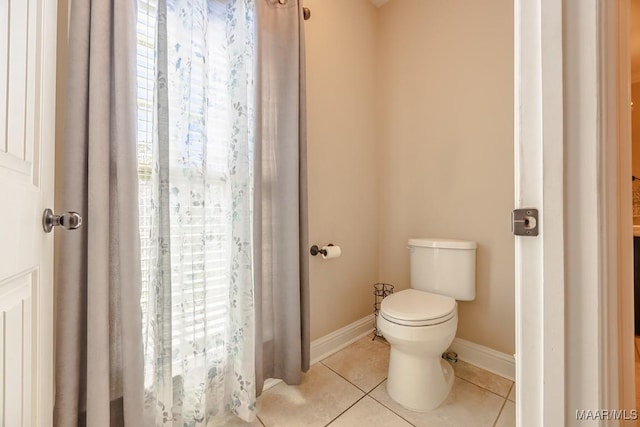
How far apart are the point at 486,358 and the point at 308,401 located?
3.65ft

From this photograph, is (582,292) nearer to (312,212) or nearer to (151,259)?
(151,259)

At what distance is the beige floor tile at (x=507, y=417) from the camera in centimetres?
118

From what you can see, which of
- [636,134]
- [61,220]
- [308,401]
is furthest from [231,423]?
[636,134]

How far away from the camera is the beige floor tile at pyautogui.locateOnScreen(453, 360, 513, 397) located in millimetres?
1431

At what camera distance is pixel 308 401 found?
1.33 m

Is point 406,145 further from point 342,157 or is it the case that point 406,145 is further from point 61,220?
point 61,220

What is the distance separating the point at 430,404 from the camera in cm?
128

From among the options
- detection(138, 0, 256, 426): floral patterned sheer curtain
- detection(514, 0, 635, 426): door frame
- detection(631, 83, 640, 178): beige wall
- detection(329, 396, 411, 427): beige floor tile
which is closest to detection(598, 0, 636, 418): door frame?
detection(514, 0, 635, 426): door frame

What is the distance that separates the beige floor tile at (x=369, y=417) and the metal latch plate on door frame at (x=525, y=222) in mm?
1107

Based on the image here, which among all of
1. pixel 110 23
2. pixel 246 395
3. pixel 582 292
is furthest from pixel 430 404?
pixel 110 23

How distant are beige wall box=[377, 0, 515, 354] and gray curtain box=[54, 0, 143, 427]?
1.69 meters

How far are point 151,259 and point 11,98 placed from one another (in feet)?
2.05

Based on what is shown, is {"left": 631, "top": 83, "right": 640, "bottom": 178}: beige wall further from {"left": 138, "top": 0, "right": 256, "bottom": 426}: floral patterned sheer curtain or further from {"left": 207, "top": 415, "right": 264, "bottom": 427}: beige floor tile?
{"left": 207, "top": 415, "right": 264, "bottom": 427}: beige floor tile

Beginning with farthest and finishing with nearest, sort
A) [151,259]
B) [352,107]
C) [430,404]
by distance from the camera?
[352,107]
[430,404]
[151,259]
